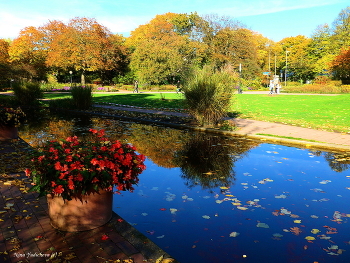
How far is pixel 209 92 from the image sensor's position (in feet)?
38.1

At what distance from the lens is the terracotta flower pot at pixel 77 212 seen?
12.7 feet

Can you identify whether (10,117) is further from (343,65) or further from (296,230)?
(343,65)

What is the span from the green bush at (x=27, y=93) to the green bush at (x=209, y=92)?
15.0 metres

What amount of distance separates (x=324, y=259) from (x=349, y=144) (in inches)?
261

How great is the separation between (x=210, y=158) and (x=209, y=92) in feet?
13.7

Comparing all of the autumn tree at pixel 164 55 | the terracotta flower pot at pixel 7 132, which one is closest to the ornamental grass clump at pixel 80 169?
the terracotta flower pot at pixel 7 132

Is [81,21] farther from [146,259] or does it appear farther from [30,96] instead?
[146,259]

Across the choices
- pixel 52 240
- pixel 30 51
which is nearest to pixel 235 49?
pixel 30 51

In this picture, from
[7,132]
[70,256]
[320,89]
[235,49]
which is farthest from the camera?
[235,49]

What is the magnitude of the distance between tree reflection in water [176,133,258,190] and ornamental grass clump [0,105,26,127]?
499cm

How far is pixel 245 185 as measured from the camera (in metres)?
5.97

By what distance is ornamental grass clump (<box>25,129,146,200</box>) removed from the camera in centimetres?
372

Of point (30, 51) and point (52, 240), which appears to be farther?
point (30, 51)

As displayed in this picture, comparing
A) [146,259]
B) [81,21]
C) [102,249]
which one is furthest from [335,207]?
[81,21]
